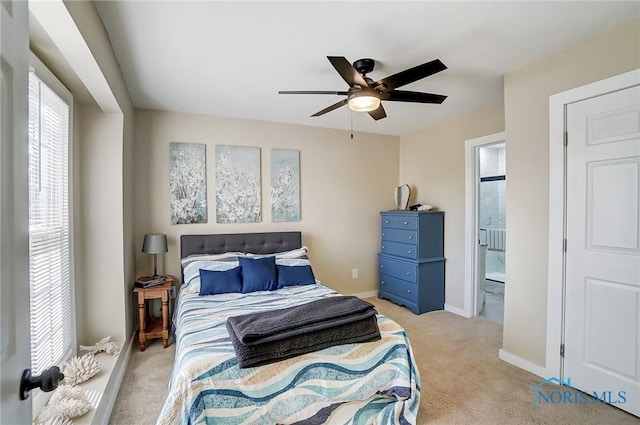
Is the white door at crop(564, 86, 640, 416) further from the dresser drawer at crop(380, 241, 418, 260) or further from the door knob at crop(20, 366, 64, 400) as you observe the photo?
the door knob at crop(20, 366, 64, 400)

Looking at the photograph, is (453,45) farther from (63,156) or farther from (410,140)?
(63,156)

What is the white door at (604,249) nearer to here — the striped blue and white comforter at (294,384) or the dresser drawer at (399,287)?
the striped blue and white comforter at (294,384)

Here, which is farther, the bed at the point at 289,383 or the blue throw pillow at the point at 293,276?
the blue throw pillow at the point at 293,276

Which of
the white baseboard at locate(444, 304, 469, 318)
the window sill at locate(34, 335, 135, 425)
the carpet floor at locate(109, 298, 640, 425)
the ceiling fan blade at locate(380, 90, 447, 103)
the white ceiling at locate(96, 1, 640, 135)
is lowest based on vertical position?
the carpet floor at locate(109, 298, 640, 425)

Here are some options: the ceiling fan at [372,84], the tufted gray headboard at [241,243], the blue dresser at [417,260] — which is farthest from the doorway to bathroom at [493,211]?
the ceiling fan at [372,84]

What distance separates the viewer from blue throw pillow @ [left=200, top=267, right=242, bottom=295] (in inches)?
113

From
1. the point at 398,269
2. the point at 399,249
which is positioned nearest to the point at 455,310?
the point at 398,269

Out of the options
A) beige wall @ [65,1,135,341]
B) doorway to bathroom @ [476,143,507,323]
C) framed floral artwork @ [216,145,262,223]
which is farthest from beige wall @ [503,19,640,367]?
doorway to bathroom @ [476,143,507,323]

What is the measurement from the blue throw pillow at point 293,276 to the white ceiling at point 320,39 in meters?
1.78

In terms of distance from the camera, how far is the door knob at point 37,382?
0.75 meters

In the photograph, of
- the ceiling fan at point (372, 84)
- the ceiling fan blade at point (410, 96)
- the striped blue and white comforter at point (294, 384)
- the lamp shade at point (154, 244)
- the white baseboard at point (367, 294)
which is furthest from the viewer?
the white baseboard at point (367, 294)

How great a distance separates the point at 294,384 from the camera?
1.72 metres

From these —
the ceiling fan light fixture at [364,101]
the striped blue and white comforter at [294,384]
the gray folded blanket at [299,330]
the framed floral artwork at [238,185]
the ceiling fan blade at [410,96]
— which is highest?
the ceiling fan blade at [410,96]

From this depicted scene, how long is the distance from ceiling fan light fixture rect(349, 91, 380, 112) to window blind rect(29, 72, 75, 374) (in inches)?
76.6
